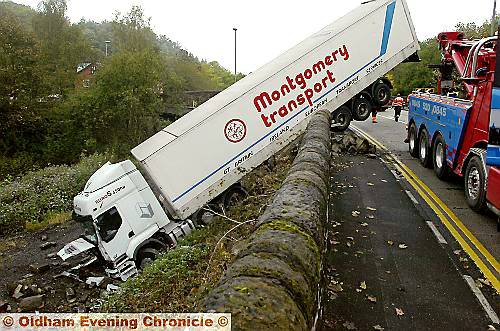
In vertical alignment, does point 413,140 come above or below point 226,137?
below

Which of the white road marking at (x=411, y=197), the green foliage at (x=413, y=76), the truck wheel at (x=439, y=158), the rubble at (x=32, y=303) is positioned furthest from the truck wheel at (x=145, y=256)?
the green foliage at (x=413, y=76)

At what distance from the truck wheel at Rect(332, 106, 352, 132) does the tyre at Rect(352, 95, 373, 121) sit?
18 centimetres

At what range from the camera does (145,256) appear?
1139 centimetres

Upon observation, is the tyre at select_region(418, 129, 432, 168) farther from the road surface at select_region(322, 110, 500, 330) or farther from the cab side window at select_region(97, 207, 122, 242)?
the cab side window at select_region(97, 207, 122, 242)

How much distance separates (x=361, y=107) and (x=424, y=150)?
234cm

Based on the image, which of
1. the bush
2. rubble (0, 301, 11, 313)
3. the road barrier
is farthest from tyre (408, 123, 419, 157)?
the bush

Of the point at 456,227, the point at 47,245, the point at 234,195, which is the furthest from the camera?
the point at 47,245

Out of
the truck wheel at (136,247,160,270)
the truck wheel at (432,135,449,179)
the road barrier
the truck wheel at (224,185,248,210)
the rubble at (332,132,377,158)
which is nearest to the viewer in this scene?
the road barrier

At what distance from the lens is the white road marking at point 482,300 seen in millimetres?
5255

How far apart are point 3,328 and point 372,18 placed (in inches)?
440

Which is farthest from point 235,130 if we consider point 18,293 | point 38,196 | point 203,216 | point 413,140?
point 38,196

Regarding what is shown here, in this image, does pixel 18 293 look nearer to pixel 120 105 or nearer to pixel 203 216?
pixel 203 216

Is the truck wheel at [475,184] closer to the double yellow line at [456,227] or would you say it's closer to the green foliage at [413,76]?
the double yellow line at [456,227]

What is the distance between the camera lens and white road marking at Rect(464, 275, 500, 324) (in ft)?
17.2
